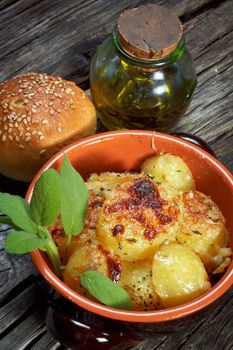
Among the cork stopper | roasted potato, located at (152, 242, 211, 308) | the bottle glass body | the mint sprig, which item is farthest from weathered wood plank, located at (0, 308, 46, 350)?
the cork stopper

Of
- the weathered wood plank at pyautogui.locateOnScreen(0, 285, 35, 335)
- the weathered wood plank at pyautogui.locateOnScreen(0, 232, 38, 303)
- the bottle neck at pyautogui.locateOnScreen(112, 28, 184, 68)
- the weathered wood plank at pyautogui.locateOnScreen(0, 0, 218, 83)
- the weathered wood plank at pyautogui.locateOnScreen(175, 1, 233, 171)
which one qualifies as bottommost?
the weathered wood plank at pyautogui.locateOnScreen(175, 1, 233, 171)

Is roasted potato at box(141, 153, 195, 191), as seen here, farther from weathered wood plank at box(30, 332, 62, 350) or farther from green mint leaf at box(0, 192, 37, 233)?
weathered wood plank at box(30, 332, 62, 350)

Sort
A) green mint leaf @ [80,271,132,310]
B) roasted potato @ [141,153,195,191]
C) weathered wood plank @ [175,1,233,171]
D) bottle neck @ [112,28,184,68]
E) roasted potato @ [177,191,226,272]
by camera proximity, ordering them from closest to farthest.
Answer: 1. green mint leaf @ [80,271,132,310]
2. roasted potato @ [177,191,226,272]
3. roasted potato @ [141,153,195,191]
4. bottle neck @ [112,28,184,68]
5. weathered wood plank @ [175,1,233,171]

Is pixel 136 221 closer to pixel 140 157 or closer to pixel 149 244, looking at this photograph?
pixel 149 244

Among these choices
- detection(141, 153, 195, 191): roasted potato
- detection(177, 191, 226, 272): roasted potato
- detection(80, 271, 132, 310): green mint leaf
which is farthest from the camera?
detection(141, 153, 195, 191): roasted potato

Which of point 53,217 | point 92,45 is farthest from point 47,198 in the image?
point 92,45

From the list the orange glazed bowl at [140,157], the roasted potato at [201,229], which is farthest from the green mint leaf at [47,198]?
the roasted potato at [201,229]
